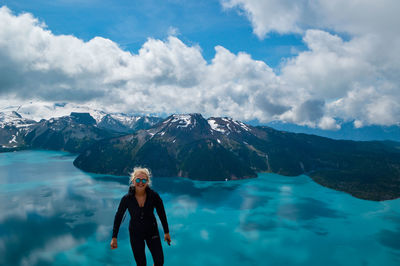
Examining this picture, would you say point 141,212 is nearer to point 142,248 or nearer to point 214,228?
point 142,248

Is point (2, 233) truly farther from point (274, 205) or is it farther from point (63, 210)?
point (274, 205)

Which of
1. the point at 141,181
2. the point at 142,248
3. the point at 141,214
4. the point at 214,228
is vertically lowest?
the point at 214,228

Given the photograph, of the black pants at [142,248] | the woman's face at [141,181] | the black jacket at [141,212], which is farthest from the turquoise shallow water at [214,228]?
the woman's face at [141,181]

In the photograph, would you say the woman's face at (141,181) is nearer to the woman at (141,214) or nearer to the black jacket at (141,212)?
the woman at (141,214)

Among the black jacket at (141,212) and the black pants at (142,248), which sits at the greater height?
the black jacket at (141,212)

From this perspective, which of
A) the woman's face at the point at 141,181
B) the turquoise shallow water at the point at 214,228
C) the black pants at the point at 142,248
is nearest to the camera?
the black pants at the point at 142,248

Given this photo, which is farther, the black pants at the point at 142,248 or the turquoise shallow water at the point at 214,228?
the turquoise shallow water at the point at 214,228

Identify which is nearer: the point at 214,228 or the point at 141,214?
the point at 141,214

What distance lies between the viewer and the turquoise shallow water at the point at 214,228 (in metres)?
82.6

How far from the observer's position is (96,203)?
458ft

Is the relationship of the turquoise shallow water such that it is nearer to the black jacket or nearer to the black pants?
the black pants

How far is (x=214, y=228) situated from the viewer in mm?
108375

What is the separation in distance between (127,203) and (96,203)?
482 ft

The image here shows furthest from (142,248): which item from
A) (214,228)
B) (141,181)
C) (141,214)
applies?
(214,228)
